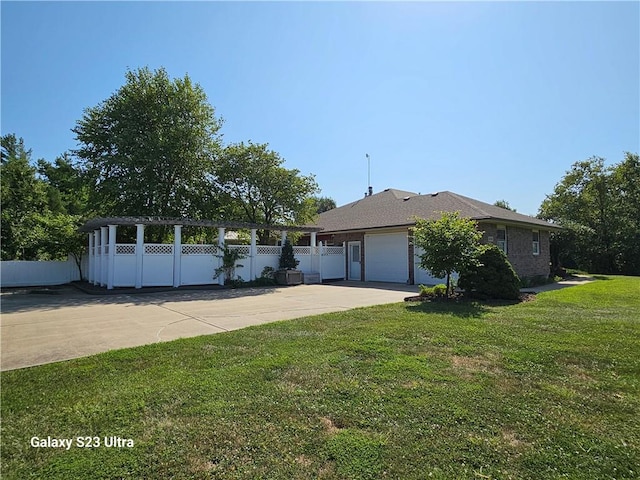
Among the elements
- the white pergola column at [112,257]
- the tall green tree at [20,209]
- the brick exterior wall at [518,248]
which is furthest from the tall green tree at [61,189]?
the brick exterior wall at [518,248]

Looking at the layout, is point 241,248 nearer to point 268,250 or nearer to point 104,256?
point 268,250

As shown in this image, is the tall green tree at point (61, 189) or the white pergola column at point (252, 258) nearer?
the white pergola column at point (252, 258)

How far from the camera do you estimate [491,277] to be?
31.8 ft

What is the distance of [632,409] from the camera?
9.98ft

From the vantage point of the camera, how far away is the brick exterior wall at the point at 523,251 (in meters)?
15.2

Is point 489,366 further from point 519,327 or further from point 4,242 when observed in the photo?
point 4,242

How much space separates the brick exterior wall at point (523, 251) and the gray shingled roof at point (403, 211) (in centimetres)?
59

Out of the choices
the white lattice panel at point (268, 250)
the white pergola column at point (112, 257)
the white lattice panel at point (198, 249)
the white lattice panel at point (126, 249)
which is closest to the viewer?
the white pergola column at point (112, 257)

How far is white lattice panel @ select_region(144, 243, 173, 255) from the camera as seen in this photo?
45.3ft

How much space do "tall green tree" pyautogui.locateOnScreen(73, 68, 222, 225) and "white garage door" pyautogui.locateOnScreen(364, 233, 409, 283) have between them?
9399 mm

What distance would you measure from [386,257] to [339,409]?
A: 14772 millimetres

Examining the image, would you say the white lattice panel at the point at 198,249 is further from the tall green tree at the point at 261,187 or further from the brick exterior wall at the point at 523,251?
the brick exterior wall at the point at 523,251

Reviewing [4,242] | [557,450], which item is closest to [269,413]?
[557,450]

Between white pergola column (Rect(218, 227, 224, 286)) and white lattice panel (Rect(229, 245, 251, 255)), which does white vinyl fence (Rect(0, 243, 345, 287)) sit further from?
white pergola column (Rect(218, 227, 224, 286))
